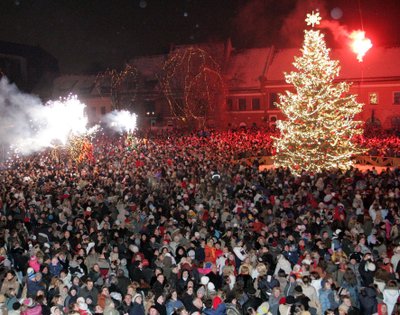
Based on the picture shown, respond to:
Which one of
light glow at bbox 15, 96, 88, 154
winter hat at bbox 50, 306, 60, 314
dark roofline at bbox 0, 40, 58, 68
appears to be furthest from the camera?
dark roofline at bbox 0, 40, 58, 68

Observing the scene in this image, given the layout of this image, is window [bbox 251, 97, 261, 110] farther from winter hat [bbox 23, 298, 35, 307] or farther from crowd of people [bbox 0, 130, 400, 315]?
winter hat [bbox 23, 298, 35, 307]

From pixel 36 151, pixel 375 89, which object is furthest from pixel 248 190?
pixel 375 89

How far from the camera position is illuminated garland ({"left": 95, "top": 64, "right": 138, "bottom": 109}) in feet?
177

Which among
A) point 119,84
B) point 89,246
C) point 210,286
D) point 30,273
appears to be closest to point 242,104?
point 119,84

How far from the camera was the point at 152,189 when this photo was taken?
17.5 m

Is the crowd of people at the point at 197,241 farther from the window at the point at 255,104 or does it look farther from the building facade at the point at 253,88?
the window at the point at 255,104

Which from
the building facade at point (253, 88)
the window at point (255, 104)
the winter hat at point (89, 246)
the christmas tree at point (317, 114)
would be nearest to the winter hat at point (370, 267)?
the winter hat at point (89, 246)

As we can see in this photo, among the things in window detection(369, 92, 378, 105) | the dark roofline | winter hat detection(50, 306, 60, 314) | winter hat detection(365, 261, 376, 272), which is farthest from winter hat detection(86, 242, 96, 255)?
the dark roofline

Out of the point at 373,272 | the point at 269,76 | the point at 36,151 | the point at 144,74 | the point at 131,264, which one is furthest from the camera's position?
A: the point at 144,74

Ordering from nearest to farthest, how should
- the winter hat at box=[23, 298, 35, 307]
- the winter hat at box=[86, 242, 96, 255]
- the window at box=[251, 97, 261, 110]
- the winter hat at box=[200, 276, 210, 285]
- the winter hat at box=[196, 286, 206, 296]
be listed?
the winter hat at box=[23, 298, 35, 307] → the winter hat at box=[196, 286, 206, 296] → the winter hat at box=[200, 276, 210, 285] → the winter hat at box=[86, 242, 96, 255] → the window at box=[251, 97, 261, 110]

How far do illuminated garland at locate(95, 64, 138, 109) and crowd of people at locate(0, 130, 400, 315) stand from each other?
113 feet

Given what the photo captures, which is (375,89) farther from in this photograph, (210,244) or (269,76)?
(210,244)

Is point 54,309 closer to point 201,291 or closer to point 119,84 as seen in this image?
point 201,291

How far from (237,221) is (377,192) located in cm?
512
